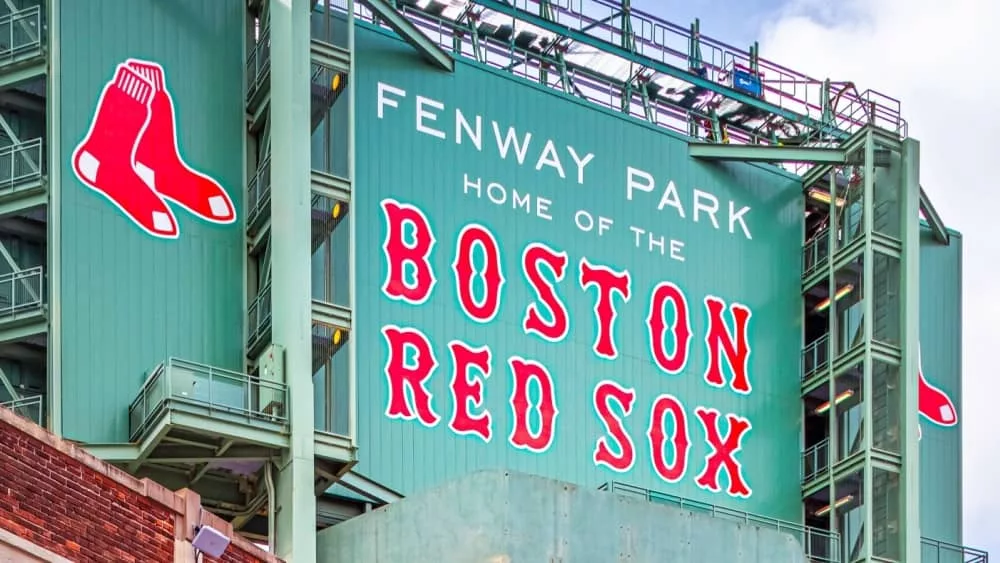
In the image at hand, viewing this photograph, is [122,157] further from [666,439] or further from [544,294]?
[666,439]

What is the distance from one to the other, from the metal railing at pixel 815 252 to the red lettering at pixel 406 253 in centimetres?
1427

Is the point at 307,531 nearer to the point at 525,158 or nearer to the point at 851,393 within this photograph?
the point at 525,158

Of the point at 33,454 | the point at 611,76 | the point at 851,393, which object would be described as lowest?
the point at 33,454

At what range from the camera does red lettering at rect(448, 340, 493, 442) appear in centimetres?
6066

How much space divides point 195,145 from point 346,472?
30.5ft

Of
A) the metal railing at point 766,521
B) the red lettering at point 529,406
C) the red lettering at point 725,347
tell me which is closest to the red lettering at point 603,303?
the red lettering at point 529,406

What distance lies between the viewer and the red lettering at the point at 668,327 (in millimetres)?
65750

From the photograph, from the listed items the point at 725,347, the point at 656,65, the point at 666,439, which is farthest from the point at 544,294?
the point at 656,65

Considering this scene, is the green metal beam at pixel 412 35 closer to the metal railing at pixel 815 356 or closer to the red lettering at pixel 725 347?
the red lettering at pixel 725 347

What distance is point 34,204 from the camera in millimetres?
54438

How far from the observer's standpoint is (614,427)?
6406cm

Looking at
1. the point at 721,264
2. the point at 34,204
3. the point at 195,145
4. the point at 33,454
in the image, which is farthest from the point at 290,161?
the point at 33,454

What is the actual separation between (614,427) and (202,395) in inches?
589

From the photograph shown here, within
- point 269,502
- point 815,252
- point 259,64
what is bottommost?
point 269,502
